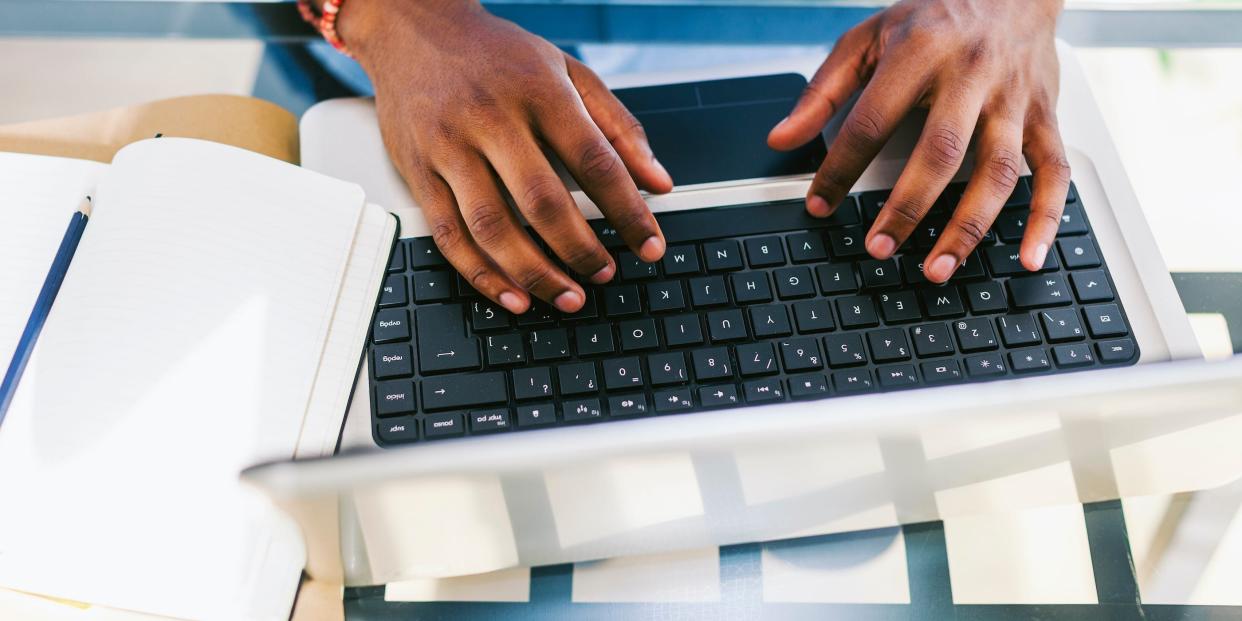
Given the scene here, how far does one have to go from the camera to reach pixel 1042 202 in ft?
1.58

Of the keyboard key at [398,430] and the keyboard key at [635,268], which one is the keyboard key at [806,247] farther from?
the keyboard key at [398,430]

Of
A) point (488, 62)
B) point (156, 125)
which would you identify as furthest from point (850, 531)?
point (156, 125)

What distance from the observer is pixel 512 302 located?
0.45 metres

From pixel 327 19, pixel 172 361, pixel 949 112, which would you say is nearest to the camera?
pixel 172 361

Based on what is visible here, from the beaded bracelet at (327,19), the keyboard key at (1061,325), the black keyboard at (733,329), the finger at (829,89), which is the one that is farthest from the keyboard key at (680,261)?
the beaded bracelet at (327,19)

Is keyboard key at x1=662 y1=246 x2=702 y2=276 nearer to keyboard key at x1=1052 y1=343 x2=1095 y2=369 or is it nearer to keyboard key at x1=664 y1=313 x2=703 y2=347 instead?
keyboard key at x1=664 y1=313 x2=703 y2=347

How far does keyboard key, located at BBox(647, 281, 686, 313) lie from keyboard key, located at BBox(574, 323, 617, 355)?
0.03 m

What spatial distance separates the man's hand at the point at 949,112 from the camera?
47cm

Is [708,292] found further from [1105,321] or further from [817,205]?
[1105,321]

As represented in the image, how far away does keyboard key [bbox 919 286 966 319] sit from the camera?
45 centimetres

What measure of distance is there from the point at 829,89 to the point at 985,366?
0.71ft

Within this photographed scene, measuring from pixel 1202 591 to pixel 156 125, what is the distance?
76 centimetres

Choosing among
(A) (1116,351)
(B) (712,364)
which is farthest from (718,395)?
(A) (1116,351)

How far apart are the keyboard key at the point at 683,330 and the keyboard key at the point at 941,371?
128 millimetres
